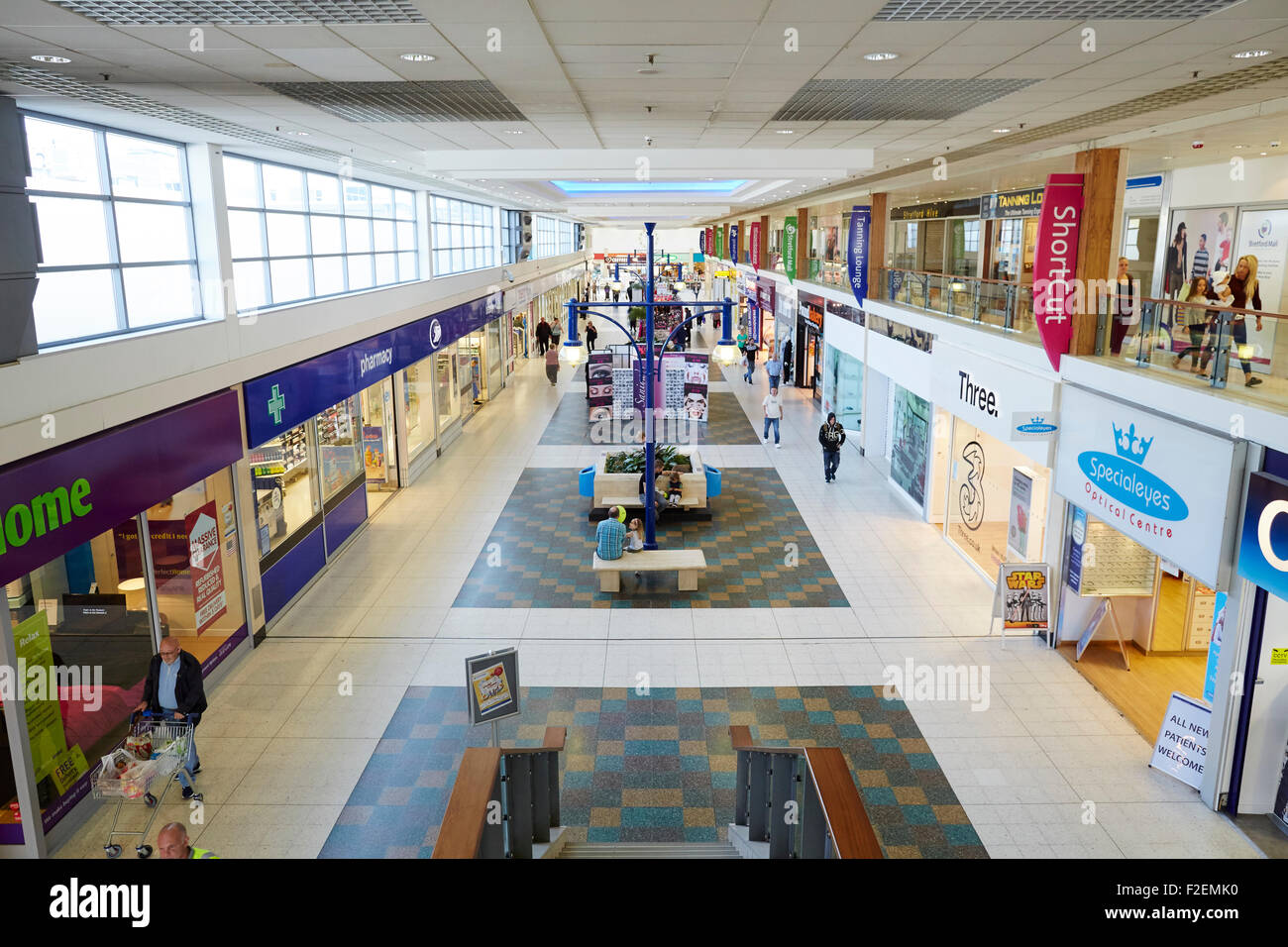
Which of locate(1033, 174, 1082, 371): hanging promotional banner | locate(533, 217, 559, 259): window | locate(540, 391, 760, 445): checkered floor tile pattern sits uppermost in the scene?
locate(533, 217, 559, 259): window

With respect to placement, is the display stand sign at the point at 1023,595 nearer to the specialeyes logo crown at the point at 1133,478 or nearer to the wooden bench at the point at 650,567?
the specialeyes logo crown at the point at 1133,478

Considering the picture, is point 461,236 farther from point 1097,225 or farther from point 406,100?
point 1097,225

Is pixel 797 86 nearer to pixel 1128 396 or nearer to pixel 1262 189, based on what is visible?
pixel 1128 396

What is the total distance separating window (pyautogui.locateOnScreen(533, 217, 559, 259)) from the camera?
38469 millimetres

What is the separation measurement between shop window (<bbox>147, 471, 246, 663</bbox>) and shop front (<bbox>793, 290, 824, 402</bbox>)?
16.4 metres

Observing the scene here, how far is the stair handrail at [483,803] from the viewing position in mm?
3988

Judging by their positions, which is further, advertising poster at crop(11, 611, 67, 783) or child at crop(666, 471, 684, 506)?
child at crop(666, 471, 684, 506)

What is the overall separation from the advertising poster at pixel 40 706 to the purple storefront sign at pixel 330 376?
133 inches

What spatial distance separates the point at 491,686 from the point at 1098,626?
6.62m

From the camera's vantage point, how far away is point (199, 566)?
337 inches

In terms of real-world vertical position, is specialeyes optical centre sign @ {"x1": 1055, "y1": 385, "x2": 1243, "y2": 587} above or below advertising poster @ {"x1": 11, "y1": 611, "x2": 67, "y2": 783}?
above

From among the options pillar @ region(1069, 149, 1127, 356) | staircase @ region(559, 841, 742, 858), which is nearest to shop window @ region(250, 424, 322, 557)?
staircase @ region(559, 841, 742, 858)

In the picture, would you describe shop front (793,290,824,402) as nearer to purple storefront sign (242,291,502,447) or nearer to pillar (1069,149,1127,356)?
purple storefront sign (242,291,502,447)

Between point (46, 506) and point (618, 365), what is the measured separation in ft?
50.1
